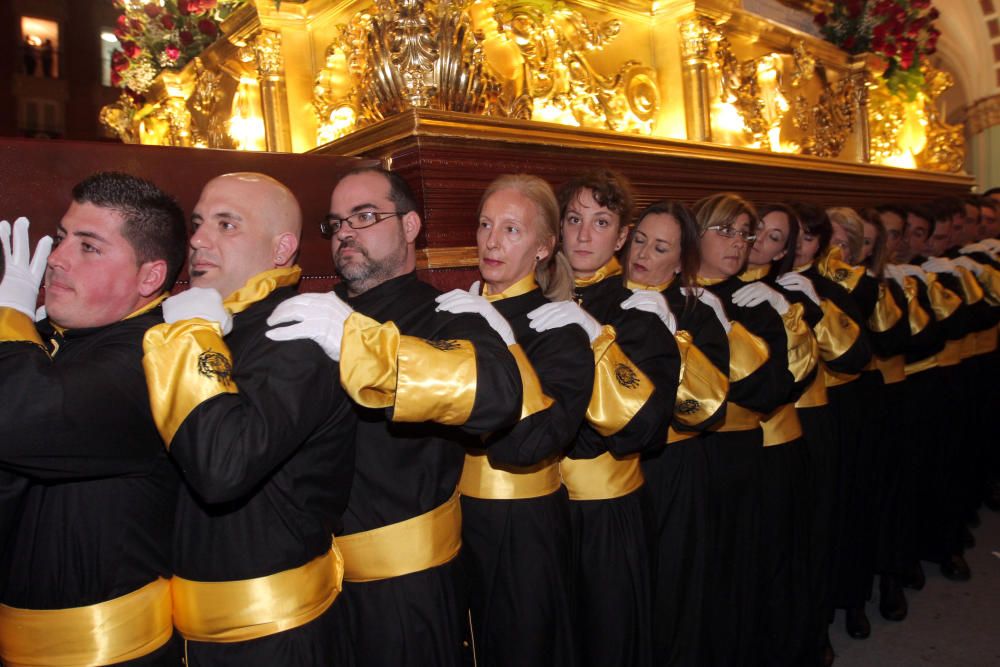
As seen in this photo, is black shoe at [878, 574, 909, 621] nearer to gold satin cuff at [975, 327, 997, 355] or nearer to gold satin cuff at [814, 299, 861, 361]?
gold satin cuff at [814, 299, 861, 361]

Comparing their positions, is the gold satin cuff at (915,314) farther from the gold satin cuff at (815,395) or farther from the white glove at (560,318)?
the white glove at (560,318)

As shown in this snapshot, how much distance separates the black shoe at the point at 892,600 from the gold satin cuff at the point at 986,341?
2208 millimetres

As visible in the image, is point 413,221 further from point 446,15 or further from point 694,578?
point 694,578

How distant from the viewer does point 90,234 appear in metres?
1.58

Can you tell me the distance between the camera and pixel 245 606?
1.52 m

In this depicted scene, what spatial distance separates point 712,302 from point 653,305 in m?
0.47

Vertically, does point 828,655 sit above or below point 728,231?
below

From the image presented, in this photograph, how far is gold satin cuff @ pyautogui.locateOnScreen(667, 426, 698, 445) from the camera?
2650mm

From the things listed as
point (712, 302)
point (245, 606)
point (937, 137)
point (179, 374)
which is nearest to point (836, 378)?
point (712, 302)

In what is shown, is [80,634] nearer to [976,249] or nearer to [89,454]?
[89,454]

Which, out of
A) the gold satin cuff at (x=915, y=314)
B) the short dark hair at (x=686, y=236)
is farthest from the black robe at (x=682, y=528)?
the gold satin cuff at (x=915, y=314)

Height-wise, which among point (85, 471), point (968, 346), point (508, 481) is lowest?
point (508, 481)

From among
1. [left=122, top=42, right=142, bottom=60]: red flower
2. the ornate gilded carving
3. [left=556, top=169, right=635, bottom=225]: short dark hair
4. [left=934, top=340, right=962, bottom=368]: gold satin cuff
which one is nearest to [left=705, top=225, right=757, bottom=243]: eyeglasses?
[left=556, top=169, right=635, bottom=225]: short dark hair

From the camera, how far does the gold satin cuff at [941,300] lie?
433 cm
